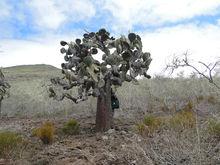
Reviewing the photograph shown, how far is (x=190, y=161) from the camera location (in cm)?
709

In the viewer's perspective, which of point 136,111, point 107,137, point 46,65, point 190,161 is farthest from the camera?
point 46,65

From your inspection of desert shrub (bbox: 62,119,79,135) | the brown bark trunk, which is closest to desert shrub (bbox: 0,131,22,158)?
desert shrub (bbox: 62,119,79,135)

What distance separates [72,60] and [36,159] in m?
3.89

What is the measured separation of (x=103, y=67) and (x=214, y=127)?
12.0 ft

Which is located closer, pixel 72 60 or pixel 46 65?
pixel 72 60

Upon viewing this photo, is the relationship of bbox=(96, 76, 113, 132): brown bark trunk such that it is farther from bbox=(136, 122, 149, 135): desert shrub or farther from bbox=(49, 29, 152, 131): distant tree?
bbox=(136, 122, 149, 135): desert shrub

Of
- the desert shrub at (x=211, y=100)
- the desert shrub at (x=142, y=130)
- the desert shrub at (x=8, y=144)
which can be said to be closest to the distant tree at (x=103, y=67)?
the desert shrub at (x=142, y=130)

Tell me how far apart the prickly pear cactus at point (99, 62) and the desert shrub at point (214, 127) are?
10.0ft

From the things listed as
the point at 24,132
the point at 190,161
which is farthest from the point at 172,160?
the point at 24,132

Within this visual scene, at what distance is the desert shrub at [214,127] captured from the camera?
8893 millimetres

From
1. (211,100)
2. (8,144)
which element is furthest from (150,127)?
(211,100)

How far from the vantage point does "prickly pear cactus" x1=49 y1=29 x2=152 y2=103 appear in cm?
1183

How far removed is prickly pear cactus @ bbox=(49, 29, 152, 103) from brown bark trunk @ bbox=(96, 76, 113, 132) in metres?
0.18

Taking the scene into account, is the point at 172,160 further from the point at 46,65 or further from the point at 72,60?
the point at 46,65
